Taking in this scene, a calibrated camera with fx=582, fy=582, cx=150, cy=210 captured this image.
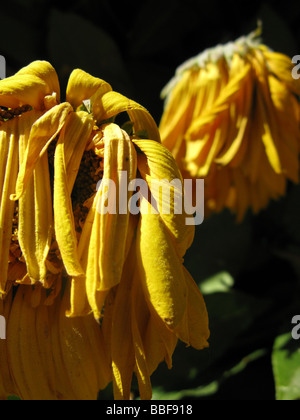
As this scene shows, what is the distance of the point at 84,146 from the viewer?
0.56 meters

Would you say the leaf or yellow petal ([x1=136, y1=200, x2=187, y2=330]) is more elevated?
yellow petal ([x1=136, y1=200, x2=187, y2=330])

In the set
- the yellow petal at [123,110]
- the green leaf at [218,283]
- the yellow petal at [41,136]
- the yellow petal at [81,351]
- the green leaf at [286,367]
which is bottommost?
the green leaf at [286,367]

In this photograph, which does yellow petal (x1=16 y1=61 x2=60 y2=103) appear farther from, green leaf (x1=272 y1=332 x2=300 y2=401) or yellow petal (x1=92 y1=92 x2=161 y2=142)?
green leaf (x1=272 y1=332 x2=300 y2=401)

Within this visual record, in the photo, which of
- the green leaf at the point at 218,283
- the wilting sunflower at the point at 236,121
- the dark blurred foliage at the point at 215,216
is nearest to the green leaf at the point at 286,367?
the dark blurred foliage at the point at 215,216

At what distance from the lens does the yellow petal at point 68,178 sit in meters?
0.52

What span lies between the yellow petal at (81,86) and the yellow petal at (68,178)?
0.10 feet

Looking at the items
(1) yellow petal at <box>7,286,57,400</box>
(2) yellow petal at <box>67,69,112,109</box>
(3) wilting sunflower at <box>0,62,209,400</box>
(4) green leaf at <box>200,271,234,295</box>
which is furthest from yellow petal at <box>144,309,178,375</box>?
(4) green leaf at <box>200,271,234,295</box>

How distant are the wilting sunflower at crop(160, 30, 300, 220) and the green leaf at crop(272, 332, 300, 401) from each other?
0.27m

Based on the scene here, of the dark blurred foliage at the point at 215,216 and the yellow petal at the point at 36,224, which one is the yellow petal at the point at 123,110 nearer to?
the yellow petal at the point at 36,224

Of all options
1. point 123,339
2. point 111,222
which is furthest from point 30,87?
point 123,339

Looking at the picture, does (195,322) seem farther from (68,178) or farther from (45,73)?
(45,73)

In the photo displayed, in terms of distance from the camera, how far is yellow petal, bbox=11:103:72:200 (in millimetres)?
542

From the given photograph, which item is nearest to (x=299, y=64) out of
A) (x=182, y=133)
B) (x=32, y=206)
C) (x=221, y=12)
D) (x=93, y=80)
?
(x=182, y=133)

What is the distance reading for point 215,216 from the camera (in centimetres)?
119
